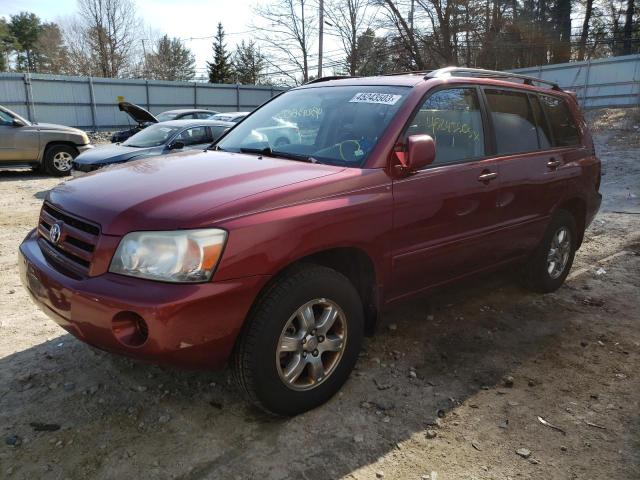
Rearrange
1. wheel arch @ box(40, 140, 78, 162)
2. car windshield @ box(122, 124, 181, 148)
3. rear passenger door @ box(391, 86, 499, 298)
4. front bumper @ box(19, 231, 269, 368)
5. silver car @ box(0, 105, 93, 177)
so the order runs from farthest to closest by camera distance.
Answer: wheel arch @ box(40, 140, 78, 162)
silver car @ box(0, 105, 93, 177)
car windshield @ box(122, 124, 181, 148)
rear passenger door @ box(391, 86, 499, 298)
front bumper @ box(19, 231, 269, 368)

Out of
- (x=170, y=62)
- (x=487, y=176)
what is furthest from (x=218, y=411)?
(x=170, y=62)

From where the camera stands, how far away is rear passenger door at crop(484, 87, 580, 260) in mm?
3795

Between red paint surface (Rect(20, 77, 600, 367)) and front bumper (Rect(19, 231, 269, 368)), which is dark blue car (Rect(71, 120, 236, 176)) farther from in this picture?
front bumper (Rect(19, 231, 269, 368))

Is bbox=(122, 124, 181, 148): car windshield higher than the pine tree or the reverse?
the reverse

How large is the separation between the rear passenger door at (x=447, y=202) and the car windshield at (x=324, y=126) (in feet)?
0.74

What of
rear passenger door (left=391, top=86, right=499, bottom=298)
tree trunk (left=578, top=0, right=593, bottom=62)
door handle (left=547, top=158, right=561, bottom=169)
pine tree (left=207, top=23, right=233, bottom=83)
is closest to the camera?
rear passenger door (left=391, top=86, right=499, bottom=298)

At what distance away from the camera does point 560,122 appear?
15.0 ft

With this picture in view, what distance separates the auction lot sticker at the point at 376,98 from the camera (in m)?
3.25

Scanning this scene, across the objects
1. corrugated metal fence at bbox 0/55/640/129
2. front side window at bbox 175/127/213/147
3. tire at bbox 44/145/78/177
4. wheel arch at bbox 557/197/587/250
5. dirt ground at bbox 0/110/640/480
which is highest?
corrugated metal fence at bbox 0/55/640/129

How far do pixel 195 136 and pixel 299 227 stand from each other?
7829 millimetres

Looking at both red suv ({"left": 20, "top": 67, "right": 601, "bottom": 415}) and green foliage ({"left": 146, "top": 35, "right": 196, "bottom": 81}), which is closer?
red suv ({"left": 20, "top": 67, "right": 601, "bottom": 415})

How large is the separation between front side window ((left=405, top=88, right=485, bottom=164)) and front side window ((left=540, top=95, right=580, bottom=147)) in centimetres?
112

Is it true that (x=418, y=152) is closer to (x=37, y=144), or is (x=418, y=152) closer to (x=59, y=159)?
(x=37, y=144)

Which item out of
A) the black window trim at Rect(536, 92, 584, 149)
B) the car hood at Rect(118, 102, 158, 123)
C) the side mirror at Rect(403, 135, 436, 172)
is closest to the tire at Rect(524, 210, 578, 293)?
the black window trim at Rect(536, 92, 584, 149)
